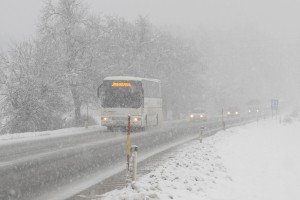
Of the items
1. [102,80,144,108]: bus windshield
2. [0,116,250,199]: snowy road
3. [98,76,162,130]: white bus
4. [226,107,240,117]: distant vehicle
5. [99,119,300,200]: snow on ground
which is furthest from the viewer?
[226,107,240,117]: distant vehicle

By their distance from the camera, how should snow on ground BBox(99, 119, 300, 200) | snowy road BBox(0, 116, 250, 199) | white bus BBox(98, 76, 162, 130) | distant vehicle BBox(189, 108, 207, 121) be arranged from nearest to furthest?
snow on ground BBox(99, 119, 300, 200) → snowy road BBox(0, 116, 250, 199) → white bus BBox(98, 76, 162, 130) → distant vehicle BBox(189, 108, 207, 121)

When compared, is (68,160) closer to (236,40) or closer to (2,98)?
(2,98)

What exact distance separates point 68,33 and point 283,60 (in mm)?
141241

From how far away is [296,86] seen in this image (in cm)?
18762

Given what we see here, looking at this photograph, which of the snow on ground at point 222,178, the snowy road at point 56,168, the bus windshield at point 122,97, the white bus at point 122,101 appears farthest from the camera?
the bus windshield at point 122,97

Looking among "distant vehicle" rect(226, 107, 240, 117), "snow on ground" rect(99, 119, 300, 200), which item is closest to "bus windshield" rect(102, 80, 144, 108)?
"snow on ground" rect(99, 119, 300, 200)

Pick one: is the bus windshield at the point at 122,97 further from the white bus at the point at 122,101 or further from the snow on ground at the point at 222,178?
the snow on ground at the point at 222,178

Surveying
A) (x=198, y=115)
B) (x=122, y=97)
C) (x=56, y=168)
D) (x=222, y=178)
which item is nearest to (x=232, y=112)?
(x=198, y=115)

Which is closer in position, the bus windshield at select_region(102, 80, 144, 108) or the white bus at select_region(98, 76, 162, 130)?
the white bus at select_region(98, 76, 162, 130)

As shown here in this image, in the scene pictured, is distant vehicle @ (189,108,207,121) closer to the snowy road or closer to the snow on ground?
the snow on ground

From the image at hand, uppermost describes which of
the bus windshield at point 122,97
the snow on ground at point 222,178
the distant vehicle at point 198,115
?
the bus windshield at point 122,97

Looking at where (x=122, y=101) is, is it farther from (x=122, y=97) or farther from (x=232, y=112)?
(x=232, y=112)

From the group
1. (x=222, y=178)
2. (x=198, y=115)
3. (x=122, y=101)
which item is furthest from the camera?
(x=198, y=115)

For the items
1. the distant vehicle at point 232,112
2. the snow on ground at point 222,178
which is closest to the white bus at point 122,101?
the snow on ground at point 222,178
